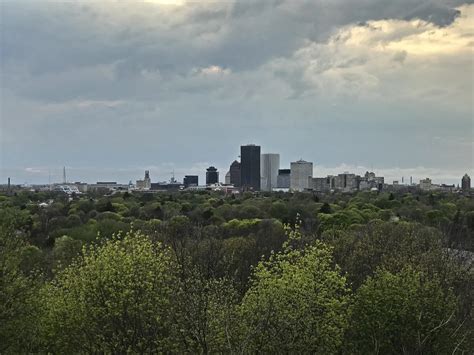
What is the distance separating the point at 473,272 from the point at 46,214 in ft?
223

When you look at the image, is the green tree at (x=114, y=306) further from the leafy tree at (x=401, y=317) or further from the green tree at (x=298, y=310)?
the leafy tree at (x=401, y=317)

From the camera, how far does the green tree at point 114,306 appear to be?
2585 centimetres

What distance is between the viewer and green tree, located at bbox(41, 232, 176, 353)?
84.8ft

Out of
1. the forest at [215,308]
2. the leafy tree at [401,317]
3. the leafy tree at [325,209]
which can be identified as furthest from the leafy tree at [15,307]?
the leafy tree at [325,209]

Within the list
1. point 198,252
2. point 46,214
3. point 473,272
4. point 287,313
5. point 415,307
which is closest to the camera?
point 287,313

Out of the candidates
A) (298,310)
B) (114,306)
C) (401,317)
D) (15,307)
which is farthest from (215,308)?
(401,317)

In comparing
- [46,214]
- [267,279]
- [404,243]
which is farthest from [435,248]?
[46,214]

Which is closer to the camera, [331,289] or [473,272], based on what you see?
[331,289]

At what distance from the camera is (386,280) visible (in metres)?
31.2

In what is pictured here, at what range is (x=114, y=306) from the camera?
26422mm

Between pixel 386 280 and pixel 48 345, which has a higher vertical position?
pixel 386 280

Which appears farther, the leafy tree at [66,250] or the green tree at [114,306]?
the leafy tree at [66,250]

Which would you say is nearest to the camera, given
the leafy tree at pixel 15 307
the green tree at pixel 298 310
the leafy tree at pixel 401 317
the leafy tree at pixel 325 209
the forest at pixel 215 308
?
the forest at pixel 215 308

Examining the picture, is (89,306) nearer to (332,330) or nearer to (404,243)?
(332,330)
